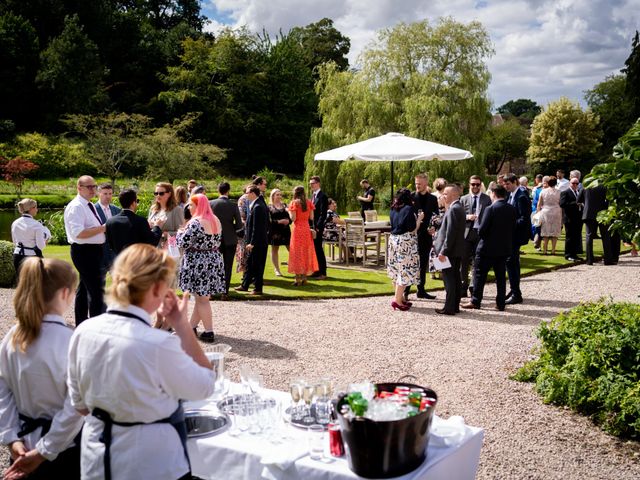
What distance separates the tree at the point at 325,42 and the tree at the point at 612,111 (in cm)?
2619

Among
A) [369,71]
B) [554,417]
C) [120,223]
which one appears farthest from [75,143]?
[554,417]

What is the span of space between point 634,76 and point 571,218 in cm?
3656

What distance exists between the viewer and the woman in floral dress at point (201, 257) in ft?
25.0

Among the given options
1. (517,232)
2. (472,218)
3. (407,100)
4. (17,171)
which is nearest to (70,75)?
(17,171)

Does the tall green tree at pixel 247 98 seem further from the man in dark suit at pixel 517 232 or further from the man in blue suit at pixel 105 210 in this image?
the man in blue suit at pixel 105 210

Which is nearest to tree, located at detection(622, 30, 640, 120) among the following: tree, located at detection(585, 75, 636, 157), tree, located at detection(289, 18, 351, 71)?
tree, located at detection(585, 75, 636, 157)

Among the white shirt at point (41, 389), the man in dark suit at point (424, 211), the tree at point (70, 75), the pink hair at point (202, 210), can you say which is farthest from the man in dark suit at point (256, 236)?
the tree at point (70, 75)

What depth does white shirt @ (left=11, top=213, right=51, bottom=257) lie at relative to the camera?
9703mm

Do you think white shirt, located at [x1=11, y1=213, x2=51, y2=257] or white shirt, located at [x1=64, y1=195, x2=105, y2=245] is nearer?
white shirt, located at [x1=64, y1=195, x2=105, y2=245]

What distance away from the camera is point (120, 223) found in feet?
23.7

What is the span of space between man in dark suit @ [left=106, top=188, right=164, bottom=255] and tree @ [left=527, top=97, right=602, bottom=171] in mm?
49087

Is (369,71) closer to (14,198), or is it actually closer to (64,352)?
(14,198)

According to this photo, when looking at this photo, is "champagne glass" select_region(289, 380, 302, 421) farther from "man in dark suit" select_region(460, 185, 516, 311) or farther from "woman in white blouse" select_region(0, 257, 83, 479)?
"man in dark suit" select_region(460, 185, 516, 311)

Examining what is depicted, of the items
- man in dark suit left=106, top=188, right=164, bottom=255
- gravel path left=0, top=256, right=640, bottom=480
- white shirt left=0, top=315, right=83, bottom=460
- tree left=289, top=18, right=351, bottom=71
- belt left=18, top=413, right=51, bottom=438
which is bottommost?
gravel path left=0, top=256, right=640, bottom=480
